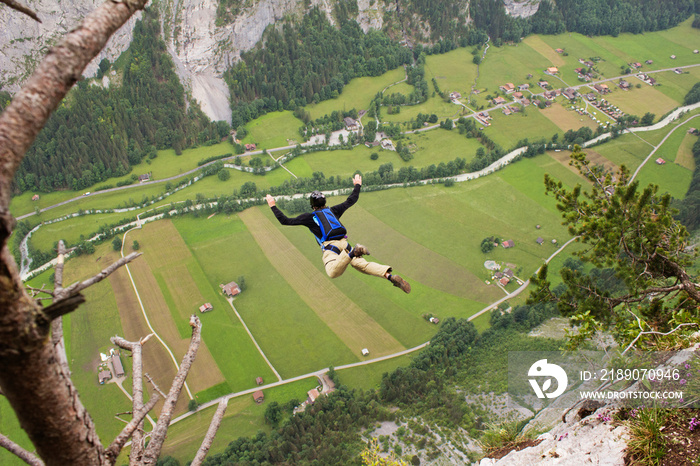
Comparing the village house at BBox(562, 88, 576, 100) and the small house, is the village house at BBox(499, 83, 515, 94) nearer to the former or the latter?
the village house at BBox(562, 88, 576, 100)

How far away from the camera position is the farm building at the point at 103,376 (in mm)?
48688

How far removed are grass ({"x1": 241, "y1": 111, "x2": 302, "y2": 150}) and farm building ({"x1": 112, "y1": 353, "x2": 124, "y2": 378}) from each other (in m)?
50.0

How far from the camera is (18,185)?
80062 millimetres

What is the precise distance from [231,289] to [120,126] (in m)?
52.3

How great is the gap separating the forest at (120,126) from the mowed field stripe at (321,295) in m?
32.0

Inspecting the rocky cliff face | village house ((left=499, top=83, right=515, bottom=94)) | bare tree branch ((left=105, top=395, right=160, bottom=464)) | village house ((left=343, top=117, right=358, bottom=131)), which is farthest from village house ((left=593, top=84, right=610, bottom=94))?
bare tree branch ((left=105, top=395, right=160, bottom=464))

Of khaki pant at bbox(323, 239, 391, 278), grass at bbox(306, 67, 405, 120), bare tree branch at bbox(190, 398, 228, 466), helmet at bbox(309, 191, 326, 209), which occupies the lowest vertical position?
grass at bbox(306, 67, 405, 120)

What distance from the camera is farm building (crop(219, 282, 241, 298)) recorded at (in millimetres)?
58281

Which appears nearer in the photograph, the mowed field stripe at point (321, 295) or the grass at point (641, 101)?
the mowed field stripe at point (321, 295)

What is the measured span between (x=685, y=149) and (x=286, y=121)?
77190mm

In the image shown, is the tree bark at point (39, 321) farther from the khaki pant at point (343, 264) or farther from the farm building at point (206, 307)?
the farm building at point (206, 307)

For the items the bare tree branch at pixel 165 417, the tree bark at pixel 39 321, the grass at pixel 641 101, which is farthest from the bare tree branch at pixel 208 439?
the grass at pixel 641 101

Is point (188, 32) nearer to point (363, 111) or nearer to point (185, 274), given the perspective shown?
point (363, 111)

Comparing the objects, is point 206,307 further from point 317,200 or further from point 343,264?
point 343,264
